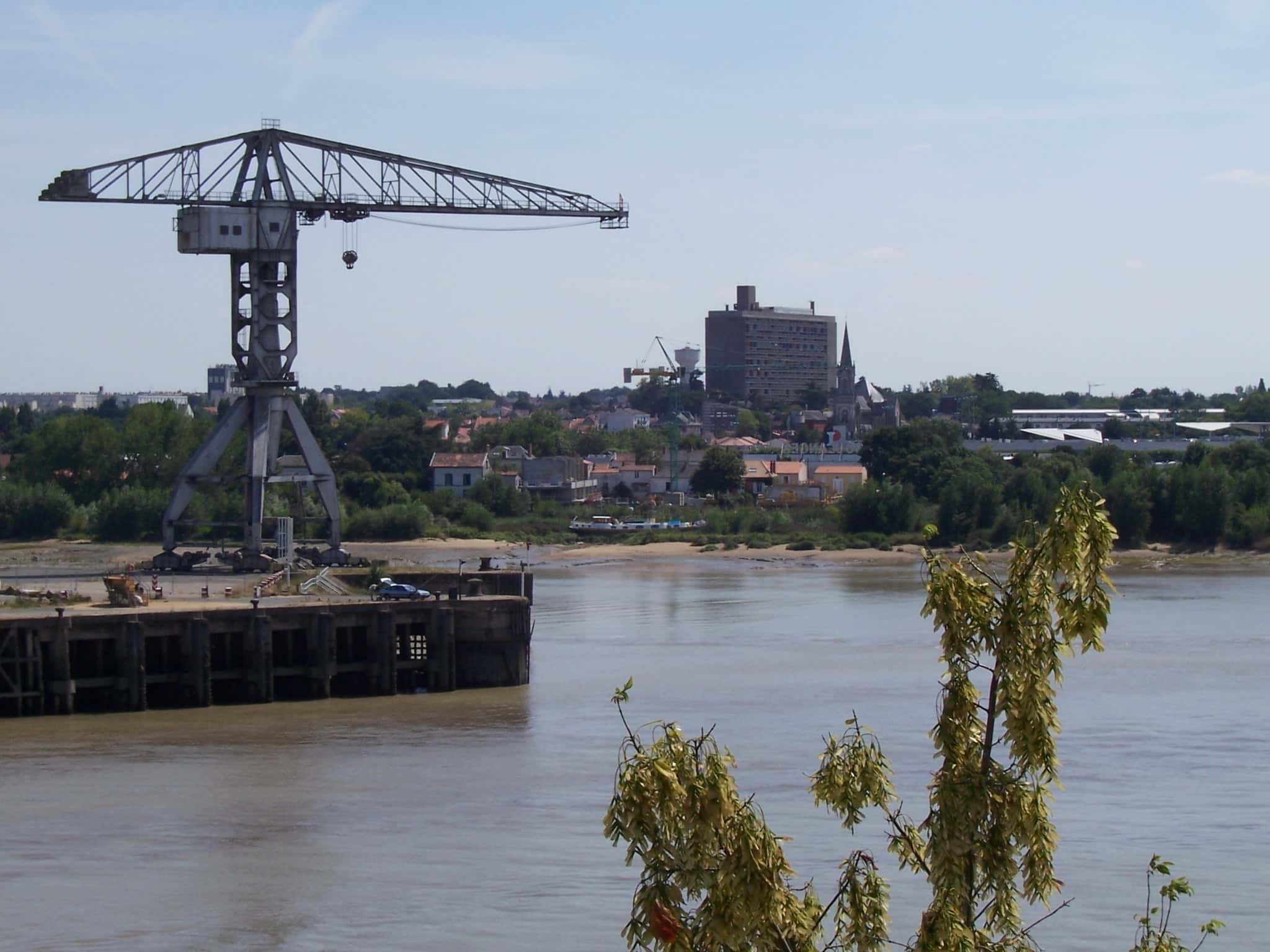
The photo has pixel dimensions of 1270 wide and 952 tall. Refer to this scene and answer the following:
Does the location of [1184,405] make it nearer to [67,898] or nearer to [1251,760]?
[1251,760]

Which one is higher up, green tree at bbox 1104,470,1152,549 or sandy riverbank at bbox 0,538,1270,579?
green tree at bbox 1104,470,1152,549

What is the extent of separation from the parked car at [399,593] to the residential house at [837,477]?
64.0 m

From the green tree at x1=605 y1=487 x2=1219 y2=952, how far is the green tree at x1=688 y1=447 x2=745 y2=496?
92.7 meters

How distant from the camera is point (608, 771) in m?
25.5

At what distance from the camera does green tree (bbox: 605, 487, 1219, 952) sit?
715 centimetres

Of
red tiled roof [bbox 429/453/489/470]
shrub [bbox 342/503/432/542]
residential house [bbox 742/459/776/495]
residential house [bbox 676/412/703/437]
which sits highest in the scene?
residential house [bbox 676/412/703/437]

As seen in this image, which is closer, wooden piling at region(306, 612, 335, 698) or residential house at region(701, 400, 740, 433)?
wooden piling at region(306, 612, 335, 698)

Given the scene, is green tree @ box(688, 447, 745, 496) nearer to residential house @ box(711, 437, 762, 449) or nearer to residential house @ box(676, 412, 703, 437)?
residential house @ box(711, 437, 762, 449)

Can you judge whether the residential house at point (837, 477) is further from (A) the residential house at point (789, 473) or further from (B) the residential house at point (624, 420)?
(B) the residential house at point (624, 420)

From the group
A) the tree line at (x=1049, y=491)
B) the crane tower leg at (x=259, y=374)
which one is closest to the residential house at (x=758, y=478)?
the tree line at (x=1049, y=491)

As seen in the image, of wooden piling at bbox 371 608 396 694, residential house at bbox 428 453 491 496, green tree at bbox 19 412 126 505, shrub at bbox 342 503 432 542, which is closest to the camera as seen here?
wooden piling at bbox 371 608 396 694

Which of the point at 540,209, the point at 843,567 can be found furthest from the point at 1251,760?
the point at 843,567

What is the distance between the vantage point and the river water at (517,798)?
59.4ft

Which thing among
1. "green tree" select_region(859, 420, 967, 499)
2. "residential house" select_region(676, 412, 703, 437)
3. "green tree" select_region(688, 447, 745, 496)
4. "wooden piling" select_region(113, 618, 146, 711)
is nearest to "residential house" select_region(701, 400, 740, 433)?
"residential house" select_region(676, 412, 703, 437)
